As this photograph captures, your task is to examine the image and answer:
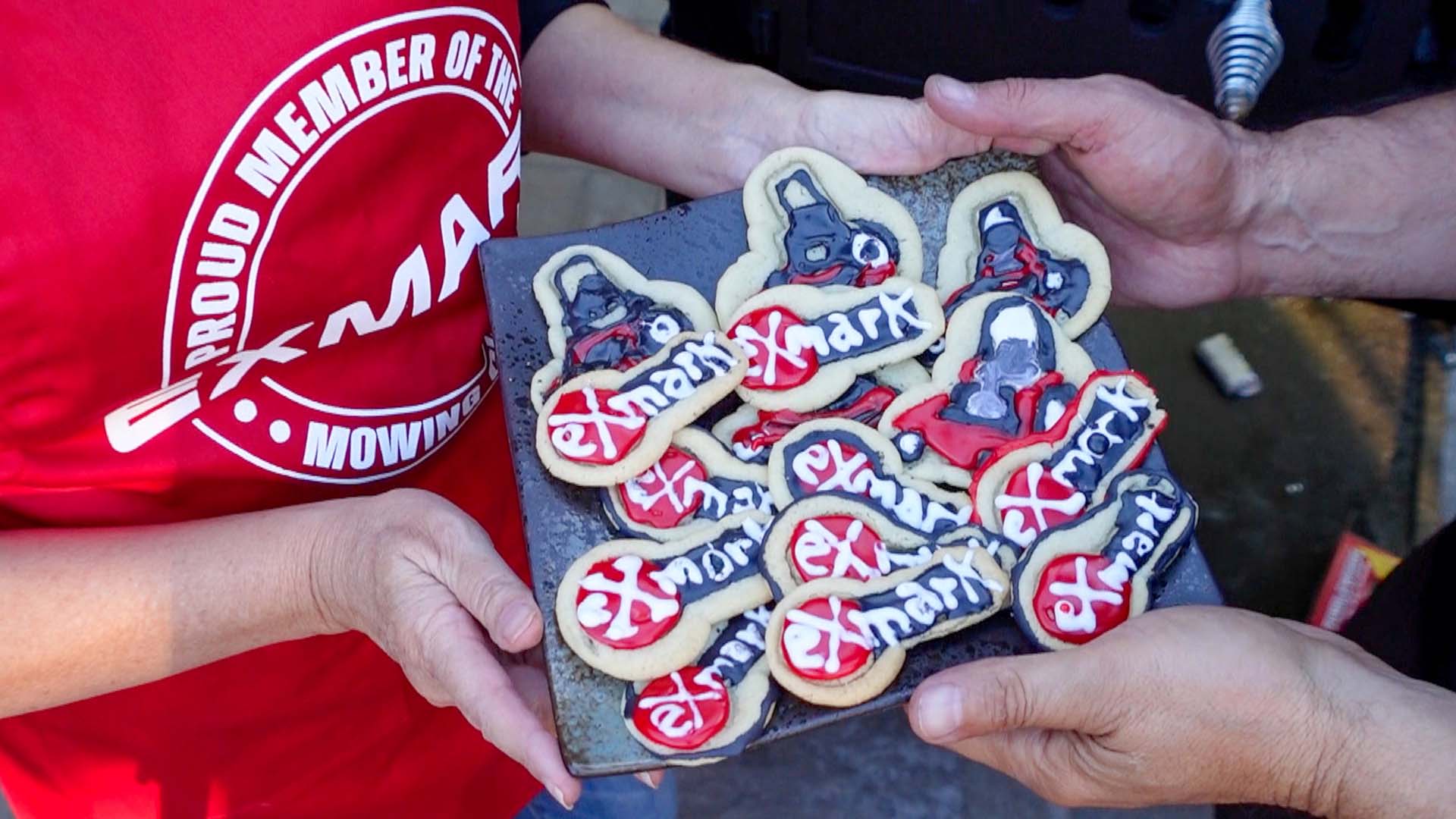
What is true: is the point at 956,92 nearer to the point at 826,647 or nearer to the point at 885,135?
the point at 885,135

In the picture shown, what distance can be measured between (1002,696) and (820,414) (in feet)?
1.09

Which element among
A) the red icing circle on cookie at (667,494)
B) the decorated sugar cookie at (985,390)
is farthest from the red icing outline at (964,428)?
the red icing circle on cookie at (667,494)

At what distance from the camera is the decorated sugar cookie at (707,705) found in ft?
3.06

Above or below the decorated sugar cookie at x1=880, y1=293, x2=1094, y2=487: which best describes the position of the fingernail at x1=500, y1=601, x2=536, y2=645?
below

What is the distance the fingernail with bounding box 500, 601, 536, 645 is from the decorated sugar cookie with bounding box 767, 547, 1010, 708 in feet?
0.65

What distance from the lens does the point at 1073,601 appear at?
99cm

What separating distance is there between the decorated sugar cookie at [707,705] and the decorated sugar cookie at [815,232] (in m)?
0.36

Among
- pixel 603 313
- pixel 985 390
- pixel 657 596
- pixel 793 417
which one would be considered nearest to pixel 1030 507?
pixel 985 390

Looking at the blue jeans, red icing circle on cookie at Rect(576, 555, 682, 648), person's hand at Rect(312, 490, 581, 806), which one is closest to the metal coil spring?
red icing circle on cookie at Rect(576, 555, 682, 648)

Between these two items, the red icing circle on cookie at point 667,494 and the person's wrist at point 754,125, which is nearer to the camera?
the red icing circle on cookie at point 667,494

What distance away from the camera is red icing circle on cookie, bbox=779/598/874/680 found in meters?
0.94

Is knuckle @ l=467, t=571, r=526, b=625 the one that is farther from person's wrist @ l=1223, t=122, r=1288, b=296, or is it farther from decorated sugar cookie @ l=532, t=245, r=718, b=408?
person's wrist @ l=1223, t=122, r=1288, b=296

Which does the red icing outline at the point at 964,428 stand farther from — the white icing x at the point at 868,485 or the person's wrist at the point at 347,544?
the person's wrist at the point at 347,544

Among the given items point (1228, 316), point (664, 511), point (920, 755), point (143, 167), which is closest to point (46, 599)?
point (143, 167)
